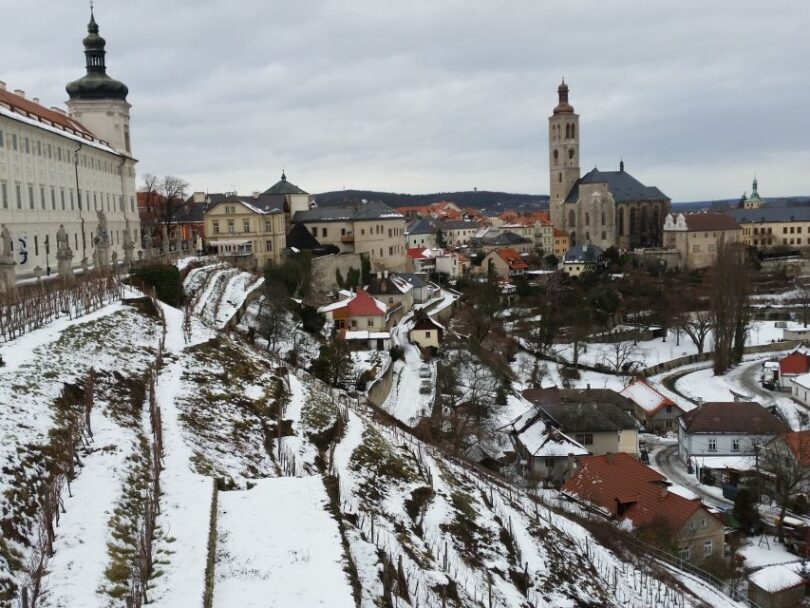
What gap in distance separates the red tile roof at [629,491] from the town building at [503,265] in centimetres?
5685

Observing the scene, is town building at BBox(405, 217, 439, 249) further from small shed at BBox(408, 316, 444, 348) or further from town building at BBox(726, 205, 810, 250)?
small shed at BBox(408, 316, 444, 348)

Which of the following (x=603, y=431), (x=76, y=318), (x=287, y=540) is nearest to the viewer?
(x=287, y=540)

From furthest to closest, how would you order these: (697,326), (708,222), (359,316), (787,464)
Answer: (708,222) < (697,326) < (359,316) < (787,464)

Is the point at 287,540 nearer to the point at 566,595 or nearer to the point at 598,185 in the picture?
the point at 566,595

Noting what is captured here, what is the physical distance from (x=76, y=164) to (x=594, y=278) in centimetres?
5283

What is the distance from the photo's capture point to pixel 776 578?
20.3m

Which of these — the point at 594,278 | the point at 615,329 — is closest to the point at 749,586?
the point at 615,329

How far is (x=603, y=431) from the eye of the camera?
3225 centimetres

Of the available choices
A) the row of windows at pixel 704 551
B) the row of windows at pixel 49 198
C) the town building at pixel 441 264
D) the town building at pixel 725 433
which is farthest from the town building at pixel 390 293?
the row of windows at pixel 704 551

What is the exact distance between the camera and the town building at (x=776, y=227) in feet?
342

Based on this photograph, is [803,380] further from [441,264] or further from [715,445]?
[441,264]

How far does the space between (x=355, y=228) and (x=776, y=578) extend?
149ft

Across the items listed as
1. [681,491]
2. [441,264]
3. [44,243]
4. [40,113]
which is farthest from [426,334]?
[441,264]

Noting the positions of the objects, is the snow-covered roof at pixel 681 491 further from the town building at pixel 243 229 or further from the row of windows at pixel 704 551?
the town building at pixel 243 229
